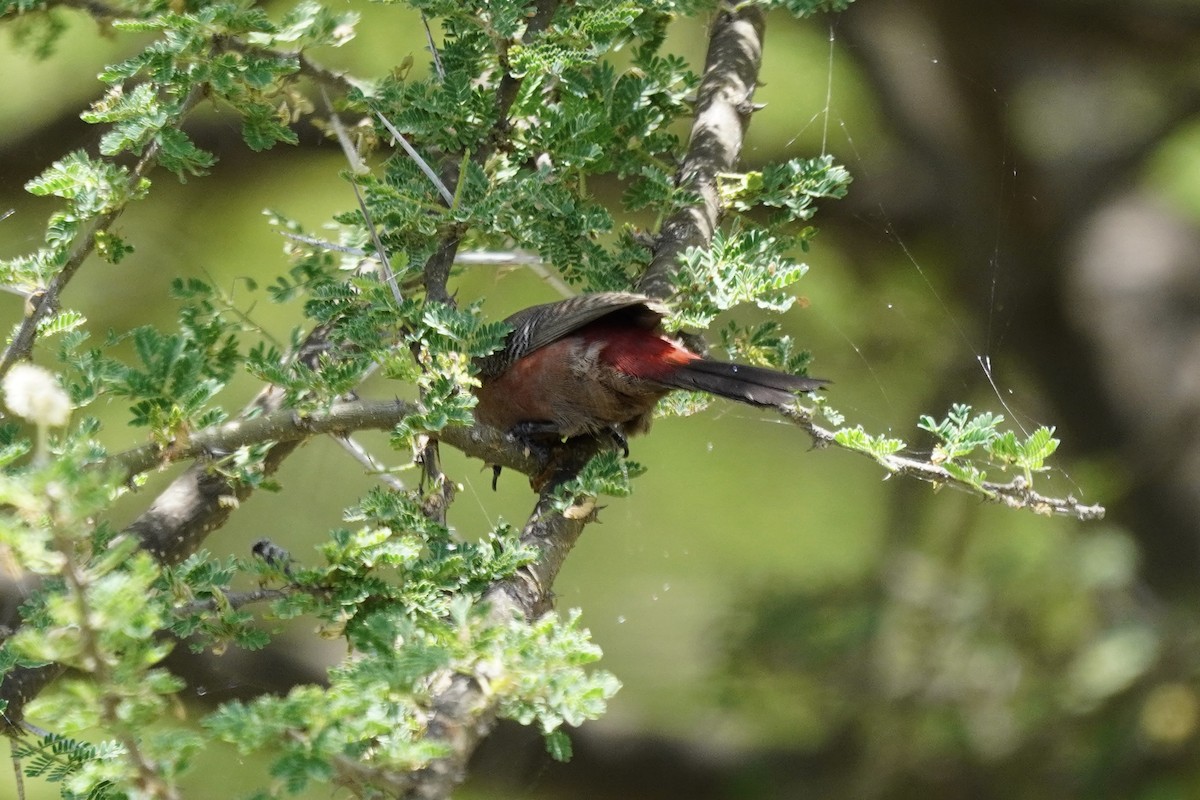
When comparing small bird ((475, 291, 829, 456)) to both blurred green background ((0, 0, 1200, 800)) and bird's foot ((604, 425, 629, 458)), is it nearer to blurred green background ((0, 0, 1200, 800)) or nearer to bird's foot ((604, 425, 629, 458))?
bird's foot ((604, 425, 629, 458))

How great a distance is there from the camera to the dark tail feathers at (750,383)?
1.40 m

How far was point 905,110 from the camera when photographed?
319 centimetres

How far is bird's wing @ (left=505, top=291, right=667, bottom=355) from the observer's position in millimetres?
1571

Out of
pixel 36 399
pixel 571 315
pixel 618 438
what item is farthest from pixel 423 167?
pixel 36 399

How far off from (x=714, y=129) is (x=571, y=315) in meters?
0.45

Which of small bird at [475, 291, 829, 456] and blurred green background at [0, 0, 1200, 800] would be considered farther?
blurred green background at [0, 0, 1200, 800]

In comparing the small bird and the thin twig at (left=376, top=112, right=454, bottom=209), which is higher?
→ the thin twig at (left=376, top=112, right=454, bottom=209)

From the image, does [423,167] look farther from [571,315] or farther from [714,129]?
[714,129]

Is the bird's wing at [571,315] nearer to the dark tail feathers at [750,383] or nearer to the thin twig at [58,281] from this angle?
the dark tail feathers at [750,383]

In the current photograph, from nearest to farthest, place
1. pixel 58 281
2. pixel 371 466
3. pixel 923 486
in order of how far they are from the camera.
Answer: pixel 58 281 → pixel 371 466 → pixel 923 486

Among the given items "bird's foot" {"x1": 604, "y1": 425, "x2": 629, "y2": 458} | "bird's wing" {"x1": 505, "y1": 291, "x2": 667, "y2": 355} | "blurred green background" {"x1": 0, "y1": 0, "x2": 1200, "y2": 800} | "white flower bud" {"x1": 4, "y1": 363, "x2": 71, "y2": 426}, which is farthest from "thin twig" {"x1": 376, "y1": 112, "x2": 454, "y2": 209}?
"blurred green background" {"x1": 0, "y1": 0, "x2": 1200, "y2": 800}

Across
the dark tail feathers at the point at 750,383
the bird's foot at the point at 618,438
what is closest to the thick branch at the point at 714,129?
the dark tail feathers at the point at 750,383

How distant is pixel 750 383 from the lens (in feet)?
4.75

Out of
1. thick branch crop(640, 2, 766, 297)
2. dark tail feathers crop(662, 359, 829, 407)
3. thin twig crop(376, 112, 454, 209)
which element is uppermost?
thick branch crop(640, 2, 766, 297)
